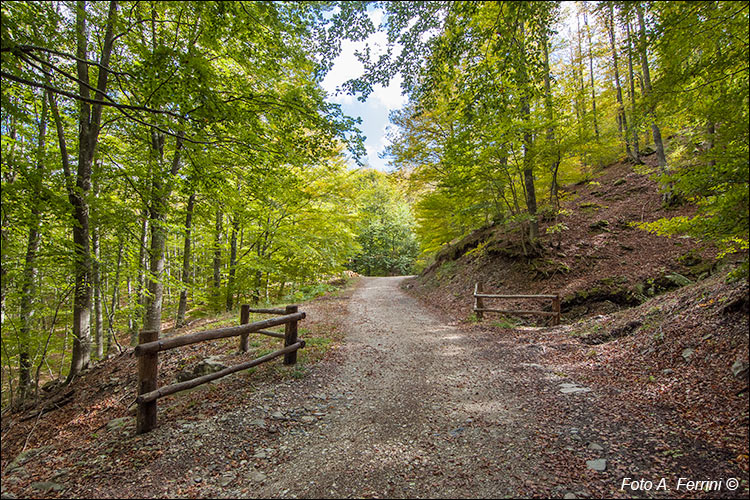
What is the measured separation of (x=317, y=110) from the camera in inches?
231

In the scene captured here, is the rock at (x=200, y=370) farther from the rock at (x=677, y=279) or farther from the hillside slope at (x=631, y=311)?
the rock at (x=677, y=279)

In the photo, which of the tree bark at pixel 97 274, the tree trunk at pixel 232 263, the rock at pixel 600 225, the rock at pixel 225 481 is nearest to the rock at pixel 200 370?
the tree bark at pixel 97 274

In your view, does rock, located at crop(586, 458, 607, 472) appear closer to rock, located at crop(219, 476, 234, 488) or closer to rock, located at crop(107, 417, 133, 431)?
rock, located at crop(219, 476, 234, 488)

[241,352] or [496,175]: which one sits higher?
[496,175]

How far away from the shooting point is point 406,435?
11.5 feet

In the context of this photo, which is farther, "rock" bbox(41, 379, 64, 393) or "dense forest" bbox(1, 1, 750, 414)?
"rock" bbox(41, 379, 64, 393)

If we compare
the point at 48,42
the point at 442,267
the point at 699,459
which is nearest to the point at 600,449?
the point at 699,459

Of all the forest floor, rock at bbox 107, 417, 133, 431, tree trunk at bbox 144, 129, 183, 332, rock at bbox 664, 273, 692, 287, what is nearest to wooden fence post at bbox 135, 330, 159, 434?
the forest floor

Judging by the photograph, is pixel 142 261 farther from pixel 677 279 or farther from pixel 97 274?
pixel 677 279

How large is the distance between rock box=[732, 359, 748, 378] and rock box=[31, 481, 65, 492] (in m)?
6.94

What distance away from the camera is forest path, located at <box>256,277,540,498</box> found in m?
2.71

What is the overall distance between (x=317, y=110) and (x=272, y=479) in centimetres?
577

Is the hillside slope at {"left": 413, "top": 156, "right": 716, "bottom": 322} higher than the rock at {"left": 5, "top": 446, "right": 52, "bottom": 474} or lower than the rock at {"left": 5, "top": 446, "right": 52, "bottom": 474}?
higher

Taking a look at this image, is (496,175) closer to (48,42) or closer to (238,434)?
(238,434)
